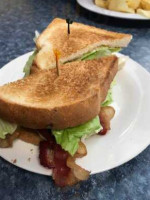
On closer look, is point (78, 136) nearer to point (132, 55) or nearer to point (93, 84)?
point (93, 84)

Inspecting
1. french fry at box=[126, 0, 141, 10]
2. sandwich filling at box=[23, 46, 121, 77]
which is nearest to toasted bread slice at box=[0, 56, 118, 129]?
sandwich filling at box=[23, 46, 121, 77]

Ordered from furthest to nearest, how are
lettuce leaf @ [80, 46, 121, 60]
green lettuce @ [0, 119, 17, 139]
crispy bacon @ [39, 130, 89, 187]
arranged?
lettuce leaf @ [80, 46, 121, 60] < green lettuce @ [0, 119, 17, 139] < crispy bacon @ [39, 130, 89, 187]

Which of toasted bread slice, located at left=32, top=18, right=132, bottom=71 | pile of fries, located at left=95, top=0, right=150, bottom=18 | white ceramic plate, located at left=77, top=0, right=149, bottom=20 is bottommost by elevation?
white ceramic plate, located at left=77, top=0, right=149, bottom=20

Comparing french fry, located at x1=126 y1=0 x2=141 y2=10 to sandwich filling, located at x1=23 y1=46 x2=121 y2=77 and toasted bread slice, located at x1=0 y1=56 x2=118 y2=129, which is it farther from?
toasted bread slice, located at x1=0 y1=56 x2=118 y2=129

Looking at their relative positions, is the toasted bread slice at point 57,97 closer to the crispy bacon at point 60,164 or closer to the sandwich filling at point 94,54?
the crispy bacon at point 60,164

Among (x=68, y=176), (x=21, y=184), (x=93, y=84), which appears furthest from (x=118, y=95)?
(x=21, y=184)

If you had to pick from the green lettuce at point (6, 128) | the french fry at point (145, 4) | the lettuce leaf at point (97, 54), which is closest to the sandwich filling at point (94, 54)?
the lettuce leaf at point (97, 54)

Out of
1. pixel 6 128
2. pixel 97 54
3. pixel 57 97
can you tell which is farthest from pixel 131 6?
pixel 6 128
